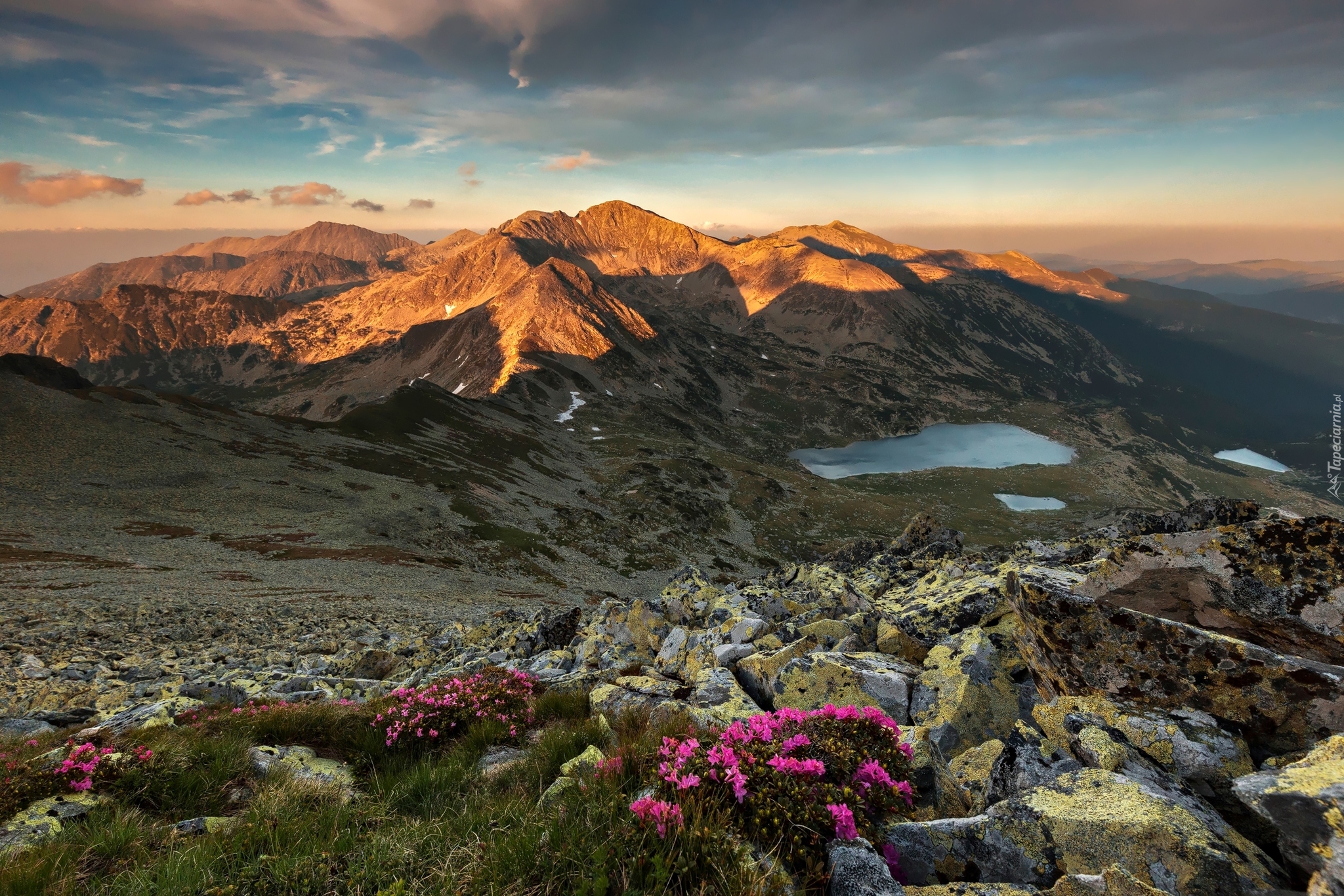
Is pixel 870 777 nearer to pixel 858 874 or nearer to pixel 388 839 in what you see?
pixel 858 874

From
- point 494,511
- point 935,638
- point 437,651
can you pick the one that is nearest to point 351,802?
point 935,638

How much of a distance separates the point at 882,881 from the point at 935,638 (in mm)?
10006

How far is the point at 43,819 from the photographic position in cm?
595

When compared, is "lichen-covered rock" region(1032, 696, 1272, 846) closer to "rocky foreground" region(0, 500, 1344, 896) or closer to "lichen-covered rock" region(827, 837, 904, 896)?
"rocky foreground" region(0, 500, 1344, 896)

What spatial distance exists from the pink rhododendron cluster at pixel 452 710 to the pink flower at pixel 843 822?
588 cm

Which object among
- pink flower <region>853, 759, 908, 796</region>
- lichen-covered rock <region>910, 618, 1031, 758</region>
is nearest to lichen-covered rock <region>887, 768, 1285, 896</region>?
pink flower <region>853, 759, 908, 796</region>

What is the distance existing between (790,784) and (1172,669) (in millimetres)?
5932

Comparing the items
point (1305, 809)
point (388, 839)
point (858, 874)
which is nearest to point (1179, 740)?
point (1305, 809)

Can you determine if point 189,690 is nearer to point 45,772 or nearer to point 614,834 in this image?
point 45,772

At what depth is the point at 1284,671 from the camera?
648cm

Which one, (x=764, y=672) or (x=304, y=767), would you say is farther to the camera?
(x=764, y=672)

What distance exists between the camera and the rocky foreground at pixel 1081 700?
459 cm

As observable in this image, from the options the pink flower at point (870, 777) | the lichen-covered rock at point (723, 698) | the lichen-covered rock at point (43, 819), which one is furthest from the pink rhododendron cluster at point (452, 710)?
the pink flower at point (870, 777)

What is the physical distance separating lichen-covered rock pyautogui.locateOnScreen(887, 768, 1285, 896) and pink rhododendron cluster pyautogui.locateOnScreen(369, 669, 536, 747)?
21.2ft
